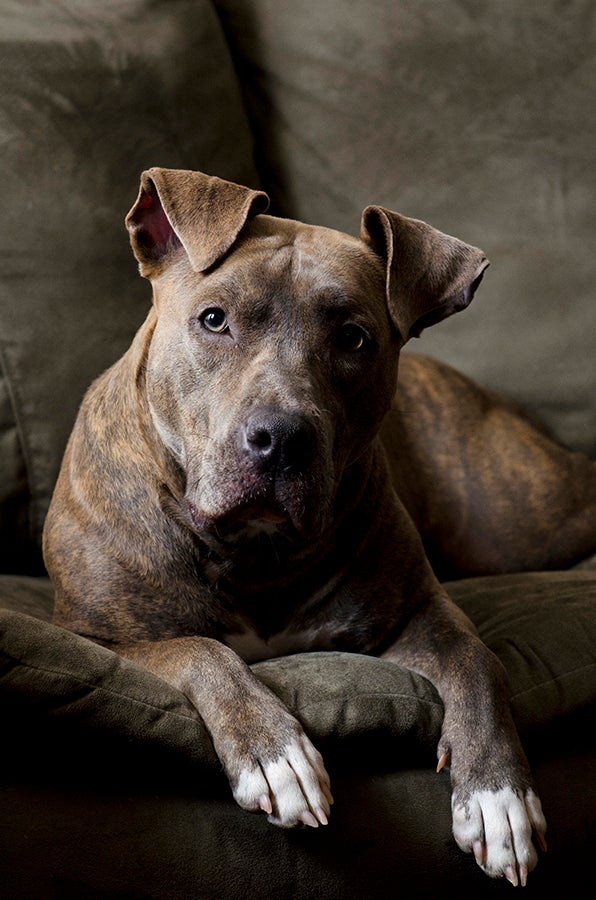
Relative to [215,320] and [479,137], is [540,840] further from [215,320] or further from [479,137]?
[479,137]

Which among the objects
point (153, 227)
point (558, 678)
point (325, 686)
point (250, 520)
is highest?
point (153, 227)

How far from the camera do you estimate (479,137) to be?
2.92 meters

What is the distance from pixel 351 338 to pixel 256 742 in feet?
2.39

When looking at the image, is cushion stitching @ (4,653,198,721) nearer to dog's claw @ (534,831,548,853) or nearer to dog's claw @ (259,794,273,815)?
dog's claw @ (259,794,273,815)

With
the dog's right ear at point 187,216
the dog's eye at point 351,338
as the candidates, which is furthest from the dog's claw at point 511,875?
the dog's right ear at point 187,216

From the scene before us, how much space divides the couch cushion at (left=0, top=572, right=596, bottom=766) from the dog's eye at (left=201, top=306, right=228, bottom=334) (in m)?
0.56

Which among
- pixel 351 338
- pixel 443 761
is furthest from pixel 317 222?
pixel 443 761

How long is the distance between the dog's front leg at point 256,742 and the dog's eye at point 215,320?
1.75 ft

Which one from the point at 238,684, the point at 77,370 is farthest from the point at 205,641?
the point at 77,370

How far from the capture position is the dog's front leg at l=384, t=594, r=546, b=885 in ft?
4.78

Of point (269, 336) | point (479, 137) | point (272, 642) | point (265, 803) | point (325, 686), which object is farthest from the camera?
point (479, 137)

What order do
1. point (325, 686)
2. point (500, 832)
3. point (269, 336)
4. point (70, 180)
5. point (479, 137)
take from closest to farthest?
point (500, 832) < point (325, 686) < point (269, 336) < point (70, 180) < point (479, 137)

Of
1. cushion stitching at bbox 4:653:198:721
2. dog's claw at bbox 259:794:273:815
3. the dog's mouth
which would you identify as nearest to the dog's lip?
the dog's mouth

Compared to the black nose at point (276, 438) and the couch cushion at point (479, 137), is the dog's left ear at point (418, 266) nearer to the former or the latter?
the black nose at point (276, 438)
